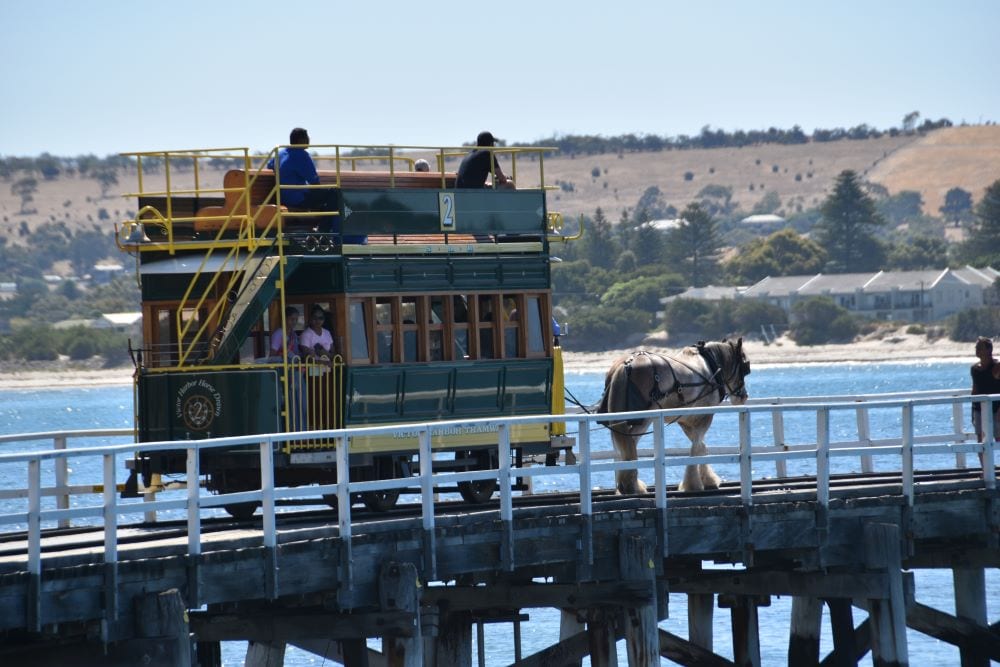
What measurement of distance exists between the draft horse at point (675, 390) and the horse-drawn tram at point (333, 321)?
0.83 m

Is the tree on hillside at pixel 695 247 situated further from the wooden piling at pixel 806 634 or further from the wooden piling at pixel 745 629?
the wooden piling at pixel 745 629

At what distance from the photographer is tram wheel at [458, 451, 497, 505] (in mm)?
19141

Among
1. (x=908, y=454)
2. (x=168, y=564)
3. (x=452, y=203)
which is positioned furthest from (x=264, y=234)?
(x=908, y=454)

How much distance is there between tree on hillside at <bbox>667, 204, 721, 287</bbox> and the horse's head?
153m

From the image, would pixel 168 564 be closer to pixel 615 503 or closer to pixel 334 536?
pixel 334 536

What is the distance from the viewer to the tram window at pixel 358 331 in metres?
18.2

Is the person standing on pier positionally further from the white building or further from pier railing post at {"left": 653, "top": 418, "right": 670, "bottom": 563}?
the white building

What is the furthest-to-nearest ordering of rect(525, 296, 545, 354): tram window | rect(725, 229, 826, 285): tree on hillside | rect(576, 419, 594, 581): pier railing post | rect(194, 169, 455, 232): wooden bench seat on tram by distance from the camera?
rect(725, 229, 826, 285): tree on hillside < rect(525, 296, 545, 354): tram window < rect(194, 169, 455, 232): wooden bench seat on tram < rect(576, 419, 594, 581): pier railing post

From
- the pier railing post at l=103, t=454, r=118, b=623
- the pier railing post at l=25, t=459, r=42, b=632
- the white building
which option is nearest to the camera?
the pier railing post at l=25, t=459, r=42, b=632

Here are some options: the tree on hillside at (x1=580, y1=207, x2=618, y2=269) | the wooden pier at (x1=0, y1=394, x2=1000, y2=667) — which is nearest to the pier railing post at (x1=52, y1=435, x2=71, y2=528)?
the wooden pier at (x1=0, y1=394, x2=1000, y2=667)

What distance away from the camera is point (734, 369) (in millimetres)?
21875

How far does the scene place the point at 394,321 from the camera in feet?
60.5

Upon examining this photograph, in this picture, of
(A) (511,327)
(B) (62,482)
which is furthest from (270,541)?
(A) (511,327)

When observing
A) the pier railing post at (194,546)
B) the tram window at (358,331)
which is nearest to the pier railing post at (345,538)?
the pier railing post at (194,546)
